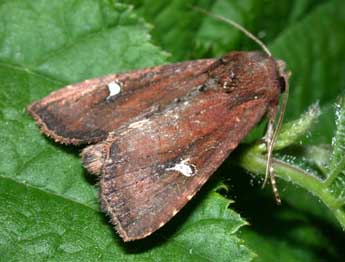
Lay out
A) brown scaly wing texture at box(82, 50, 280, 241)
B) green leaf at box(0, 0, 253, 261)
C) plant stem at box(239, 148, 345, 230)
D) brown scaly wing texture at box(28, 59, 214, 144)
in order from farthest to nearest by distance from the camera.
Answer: brown scaly wing texture at box(28, 59, 214, 144) → plant stem at box(239, 148, 345, 230) → brown scaly wing texture at box(82, 50, 280, 241) → green leaf at box(0, 0, 253, 261)

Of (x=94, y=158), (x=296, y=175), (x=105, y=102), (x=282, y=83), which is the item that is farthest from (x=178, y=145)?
(x=282, y=83)

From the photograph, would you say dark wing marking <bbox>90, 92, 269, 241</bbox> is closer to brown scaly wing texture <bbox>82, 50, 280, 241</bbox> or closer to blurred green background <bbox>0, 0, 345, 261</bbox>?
brown scaly wing texture <bbox>82, 50, 280, 241</bbox>

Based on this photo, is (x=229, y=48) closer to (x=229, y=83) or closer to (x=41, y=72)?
(x=229, y=83)

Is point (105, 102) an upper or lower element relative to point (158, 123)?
lower

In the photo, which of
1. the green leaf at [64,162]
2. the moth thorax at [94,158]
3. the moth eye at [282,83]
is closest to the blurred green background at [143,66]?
the green leaf at [64,162]

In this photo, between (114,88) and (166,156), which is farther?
(114,88)

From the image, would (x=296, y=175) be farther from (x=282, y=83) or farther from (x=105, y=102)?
(x=105, y=102)

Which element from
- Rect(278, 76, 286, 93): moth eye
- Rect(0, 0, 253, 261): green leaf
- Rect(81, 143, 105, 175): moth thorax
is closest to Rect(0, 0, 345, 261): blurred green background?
Rect(0, 0, 253, 261): green leaf
